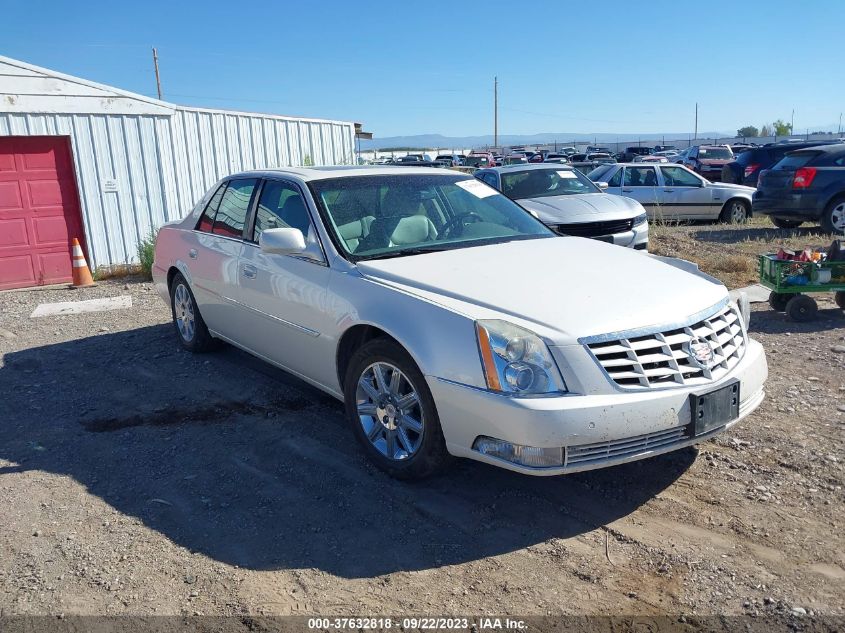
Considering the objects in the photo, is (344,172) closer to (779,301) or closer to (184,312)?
(184,312)

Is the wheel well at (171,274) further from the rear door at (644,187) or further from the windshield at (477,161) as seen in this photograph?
the windshield at (477,161)

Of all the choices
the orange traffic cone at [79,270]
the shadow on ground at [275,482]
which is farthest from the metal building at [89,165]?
the shadow on ground at [275,482]

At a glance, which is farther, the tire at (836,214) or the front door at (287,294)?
the tire at (836,214)

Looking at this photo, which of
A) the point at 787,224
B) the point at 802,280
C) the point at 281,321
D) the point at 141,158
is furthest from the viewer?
the point at 787,224

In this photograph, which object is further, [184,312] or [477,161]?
[477,161]

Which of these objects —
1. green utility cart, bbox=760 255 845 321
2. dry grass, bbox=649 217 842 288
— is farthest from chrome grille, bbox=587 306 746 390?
dry grass, bbox=649 217 842 288

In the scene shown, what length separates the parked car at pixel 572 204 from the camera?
31.6ft

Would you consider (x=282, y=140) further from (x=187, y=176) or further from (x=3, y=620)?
(x=3, y=620)

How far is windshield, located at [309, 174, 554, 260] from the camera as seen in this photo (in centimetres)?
470

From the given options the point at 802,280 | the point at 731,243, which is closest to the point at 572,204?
the point at 802,280

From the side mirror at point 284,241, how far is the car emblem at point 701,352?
229 centimetres

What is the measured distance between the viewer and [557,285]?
3.96 metres

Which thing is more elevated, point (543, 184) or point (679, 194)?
point (543, 184)

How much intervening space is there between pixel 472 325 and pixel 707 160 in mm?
29887
